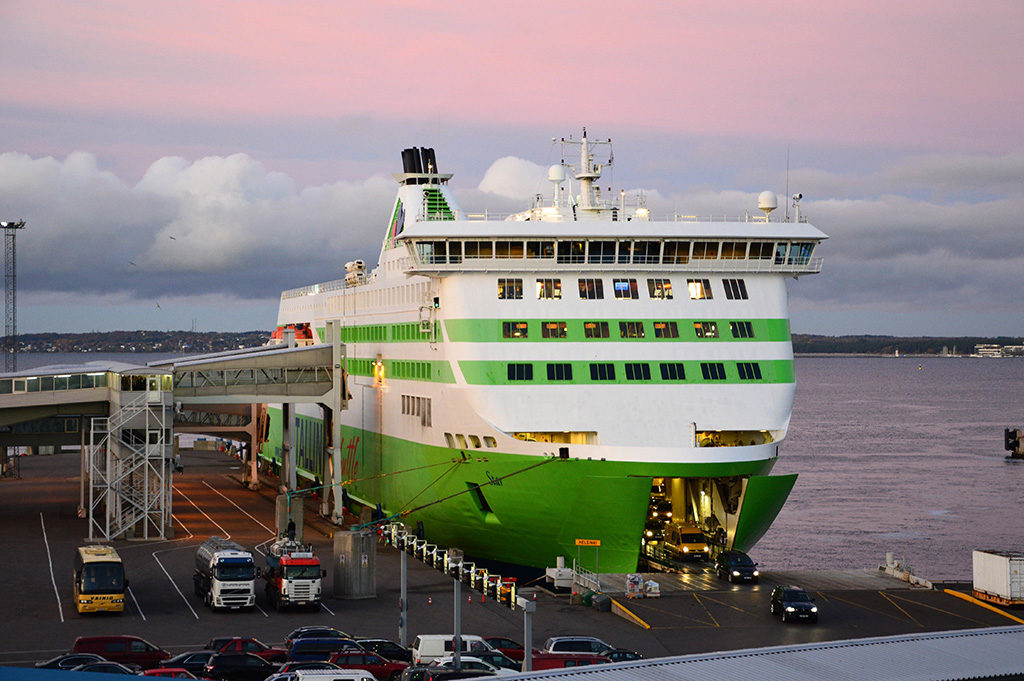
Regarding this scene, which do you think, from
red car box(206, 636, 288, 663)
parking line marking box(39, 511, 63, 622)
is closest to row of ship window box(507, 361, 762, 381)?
red car box(206, 636, 288, 663)

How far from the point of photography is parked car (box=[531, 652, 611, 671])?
25969 millimetres

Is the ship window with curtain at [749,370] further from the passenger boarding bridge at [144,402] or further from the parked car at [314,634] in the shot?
the passenger boarding bridge at [144,402]

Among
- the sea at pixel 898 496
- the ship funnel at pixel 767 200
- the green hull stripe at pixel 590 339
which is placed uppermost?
the ship funnel at pixel 767 200

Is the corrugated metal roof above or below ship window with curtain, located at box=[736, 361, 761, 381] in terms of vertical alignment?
below

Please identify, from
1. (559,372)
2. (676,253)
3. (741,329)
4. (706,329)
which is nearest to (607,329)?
(559,372)

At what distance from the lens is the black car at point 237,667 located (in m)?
25.4

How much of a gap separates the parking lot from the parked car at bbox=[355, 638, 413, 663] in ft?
12.5

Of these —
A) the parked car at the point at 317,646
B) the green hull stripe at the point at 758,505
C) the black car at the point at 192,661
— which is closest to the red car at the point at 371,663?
the parked car at the point at 317,646

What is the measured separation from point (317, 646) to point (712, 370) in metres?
16.4

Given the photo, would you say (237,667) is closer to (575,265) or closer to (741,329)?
(575,265)

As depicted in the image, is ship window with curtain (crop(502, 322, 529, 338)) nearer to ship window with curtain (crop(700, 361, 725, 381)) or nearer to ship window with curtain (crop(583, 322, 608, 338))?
ship window with curtain (crop(583, 322, 608, 338))

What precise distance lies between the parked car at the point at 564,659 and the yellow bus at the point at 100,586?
502 inches

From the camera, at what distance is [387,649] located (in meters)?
27.2

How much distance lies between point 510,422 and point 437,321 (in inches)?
207
